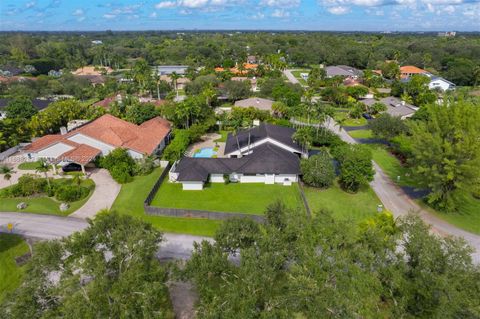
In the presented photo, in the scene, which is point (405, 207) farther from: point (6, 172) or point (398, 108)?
point (6, 172)

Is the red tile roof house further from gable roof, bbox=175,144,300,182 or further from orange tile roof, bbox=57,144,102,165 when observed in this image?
Result: gable roof, bbox=175,144,300,182

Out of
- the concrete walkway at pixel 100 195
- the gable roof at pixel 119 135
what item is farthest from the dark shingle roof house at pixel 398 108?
the concrete walkway at pixel 100 195

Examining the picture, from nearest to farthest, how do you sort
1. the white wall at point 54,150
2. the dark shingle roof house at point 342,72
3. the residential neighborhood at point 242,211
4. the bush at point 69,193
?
the residential neighborhood at point 242,211 < the bush at point 69,193 < the white wall at point 54,150 < the dark shingle roof house at point 342,72

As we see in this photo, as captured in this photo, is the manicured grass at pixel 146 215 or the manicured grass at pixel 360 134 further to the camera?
the manicured grass at pixel 360 134

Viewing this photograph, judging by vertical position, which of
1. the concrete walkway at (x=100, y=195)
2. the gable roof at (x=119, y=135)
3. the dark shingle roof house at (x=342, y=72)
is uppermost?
the dark shingle roof house at (x=342, y=72)

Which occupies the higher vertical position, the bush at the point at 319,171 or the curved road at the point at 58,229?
the bush at the point at 319,171

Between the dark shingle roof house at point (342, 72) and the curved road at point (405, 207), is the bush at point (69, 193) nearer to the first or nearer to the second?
the curved road at point (405, 207)

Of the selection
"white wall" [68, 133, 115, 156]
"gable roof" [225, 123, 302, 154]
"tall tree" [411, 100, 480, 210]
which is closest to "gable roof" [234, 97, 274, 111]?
"gable roof" [225, 123, 302, 154]

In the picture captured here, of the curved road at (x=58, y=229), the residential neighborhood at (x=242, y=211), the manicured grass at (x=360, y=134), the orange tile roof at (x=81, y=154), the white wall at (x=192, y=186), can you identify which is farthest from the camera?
the manicured grass at (x=360, y=134)
